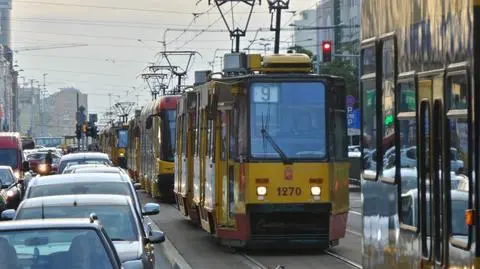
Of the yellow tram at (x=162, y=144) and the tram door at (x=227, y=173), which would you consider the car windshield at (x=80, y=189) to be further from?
the yellow tram at (x=162, y=144)

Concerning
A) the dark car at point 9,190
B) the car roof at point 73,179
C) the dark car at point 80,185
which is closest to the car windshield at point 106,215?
the dark car at point 80,185

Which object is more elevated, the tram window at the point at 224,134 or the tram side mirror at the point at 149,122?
the tram side mirror at the point at 149,122

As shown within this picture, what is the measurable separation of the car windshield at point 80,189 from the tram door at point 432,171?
27.0ft

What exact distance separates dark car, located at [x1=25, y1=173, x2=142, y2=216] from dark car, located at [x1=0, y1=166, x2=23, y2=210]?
1243 cm

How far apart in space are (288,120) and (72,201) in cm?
716

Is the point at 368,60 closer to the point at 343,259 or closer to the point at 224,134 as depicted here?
the point at 343,259

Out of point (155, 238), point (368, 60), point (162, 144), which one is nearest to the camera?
point (368, 60)

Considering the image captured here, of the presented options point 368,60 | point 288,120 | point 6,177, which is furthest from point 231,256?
point 6,177

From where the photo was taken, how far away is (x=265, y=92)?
21.5m

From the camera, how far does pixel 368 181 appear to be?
10.7m

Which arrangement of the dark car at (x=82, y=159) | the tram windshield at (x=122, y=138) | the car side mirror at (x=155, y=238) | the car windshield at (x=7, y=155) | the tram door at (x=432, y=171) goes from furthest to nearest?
the tram windshield at (x=122, y=138) → the car windshield at (x=7, y=155) → the dark car at (x=82, y=159) → the car side mirror at (x=155, y=238) → the tram door at (x=432, y=171)

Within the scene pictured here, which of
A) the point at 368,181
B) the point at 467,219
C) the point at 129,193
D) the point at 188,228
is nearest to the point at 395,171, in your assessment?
the point at 368,181

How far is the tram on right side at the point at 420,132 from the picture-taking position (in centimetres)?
761

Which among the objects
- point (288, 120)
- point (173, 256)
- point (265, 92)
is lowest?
point (173, 256)
